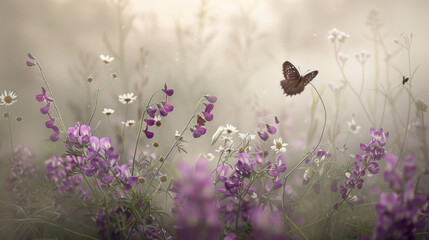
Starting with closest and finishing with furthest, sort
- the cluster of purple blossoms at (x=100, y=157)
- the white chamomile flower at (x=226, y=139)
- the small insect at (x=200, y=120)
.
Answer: the cluster of purple blossoms at (x=100, y=157), the small insect at (x=200, y=120), the white chamomile flower at (x=226, y=139)

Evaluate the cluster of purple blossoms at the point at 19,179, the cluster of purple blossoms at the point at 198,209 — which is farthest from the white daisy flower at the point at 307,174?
the cluster of purple blossoms at the point at 19,179

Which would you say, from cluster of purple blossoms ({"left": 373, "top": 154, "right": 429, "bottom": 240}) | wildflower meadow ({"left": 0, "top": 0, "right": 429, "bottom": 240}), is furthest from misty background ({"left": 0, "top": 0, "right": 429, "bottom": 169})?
cluster of purple blossoms ({"left": 373, "top": 154, "right": 429, "bottom": 240})

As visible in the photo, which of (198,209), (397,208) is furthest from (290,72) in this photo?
(198,209)

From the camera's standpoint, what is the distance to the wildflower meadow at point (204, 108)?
4.53ft

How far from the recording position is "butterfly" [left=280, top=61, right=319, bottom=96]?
4.73ft

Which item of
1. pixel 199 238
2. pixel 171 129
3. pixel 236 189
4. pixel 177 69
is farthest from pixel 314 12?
pixel 199 238

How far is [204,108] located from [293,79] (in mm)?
751

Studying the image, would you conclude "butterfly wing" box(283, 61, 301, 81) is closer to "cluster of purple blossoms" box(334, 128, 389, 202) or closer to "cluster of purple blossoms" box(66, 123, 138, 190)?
"cluster of purple blossoms" box(334, 128, 389, 202)

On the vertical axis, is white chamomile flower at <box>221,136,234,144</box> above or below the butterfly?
below

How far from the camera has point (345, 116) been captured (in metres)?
2.58

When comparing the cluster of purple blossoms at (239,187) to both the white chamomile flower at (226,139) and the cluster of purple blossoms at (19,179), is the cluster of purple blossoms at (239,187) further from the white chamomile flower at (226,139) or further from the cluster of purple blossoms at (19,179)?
the cluster of purple blossoms at (19,179)

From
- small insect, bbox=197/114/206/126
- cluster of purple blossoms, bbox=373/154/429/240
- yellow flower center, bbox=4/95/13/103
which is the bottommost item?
cluster of purple blossoms, bbox=373/154/429/240

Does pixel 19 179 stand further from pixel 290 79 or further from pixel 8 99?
pixel 290 79

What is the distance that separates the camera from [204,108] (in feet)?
6.99
